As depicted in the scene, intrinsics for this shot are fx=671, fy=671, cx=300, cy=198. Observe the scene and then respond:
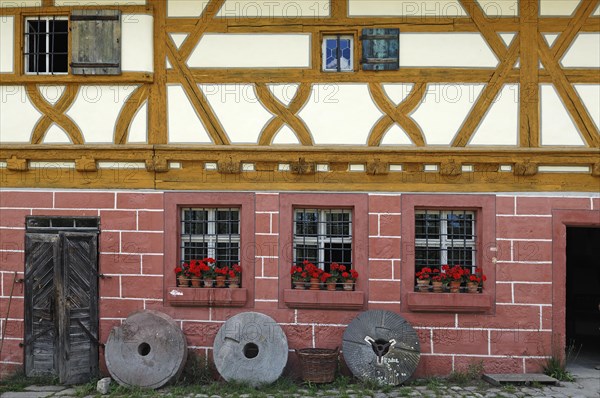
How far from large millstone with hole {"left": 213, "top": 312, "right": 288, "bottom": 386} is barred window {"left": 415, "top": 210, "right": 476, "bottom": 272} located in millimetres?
2097

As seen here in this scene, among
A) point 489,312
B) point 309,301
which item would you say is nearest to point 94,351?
point 309,301

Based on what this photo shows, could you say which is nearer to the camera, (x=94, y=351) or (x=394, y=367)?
(x=394, y=367)

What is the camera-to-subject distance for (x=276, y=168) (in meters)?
8.70

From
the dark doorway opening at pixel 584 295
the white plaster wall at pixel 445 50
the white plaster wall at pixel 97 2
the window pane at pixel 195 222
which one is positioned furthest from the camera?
the dark doorway opening at pixel 584 295

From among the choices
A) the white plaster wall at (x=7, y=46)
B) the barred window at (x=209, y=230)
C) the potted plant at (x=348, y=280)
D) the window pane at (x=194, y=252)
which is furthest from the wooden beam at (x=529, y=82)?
the white plaster wall at (x=7, y=46)

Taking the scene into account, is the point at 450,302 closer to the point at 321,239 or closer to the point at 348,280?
the point at 348,280

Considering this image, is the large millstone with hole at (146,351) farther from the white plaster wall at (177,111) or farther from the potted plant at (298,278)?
the white plaster wall at (177,111)

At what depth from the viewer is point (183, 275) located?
8703 millimetres

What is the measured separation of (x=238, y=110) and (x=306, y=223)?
5.64 feet

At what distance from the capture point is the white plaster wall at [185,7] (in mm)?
8745

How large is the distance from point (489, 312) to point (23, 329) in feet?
19.9

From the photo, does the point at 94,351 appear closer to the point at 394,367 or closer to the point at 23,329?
the point at 23,329

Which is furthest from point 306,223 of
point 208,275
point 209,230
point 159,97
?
point 159,97

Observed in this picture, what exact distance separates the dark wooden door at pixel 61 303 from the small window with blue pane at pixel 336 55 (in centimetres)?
379
